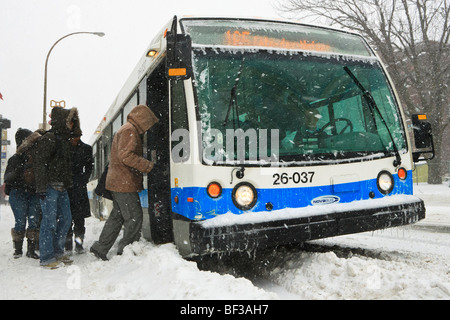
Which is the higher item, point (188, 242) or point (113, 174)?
point (113, 174)

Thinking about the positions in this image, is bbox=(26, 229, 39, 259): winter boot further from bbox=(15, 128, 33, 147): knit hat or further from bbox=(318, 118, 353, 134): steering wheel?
bbox=(318, 118, 353, 134): steering wheel

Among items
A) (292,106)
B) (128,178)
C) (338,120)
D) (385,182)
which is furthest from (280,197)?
(128,178)

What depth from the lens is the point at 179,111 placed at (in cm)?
493

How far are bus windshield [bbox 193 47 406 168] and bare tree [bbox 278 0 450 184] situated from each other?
19.2m

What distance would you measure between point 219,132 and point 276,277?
1556mm

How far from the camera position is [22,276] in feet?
16.3

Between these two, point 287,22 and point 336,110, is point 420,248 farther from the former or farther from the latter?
point 287,22

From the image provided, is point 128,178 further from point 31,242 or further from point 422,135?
point 422,135

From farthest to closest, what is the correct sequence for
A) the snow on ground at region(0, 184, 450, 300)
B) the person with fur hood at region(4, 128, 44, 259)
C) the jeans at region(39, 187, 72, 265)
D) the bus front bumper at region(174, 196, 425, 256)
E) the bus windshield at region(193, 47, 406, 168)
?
the person with fur hood at region(4, 128, 44, 259) < the jeans at region(39, 187, 72, 265) < the bus windshield at region(193, 47, 406, 168) < the bus front bumper at region(174, 196, 425, 256) < the snow on ground at region(0, 184, 450, 300)

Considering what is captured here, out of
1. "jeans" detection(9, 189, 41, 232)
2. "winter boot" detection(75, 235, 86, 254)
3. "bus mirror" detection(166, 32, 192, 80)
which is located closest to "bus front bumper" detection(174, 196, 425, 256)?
"bus mirror" detection(166, 32, 192, 80)

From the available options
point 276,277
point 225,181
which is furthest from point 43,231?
point 276,277

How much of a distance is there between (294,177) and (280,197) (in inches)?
10.2

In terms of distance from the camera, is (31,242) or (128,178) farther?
(31,242)

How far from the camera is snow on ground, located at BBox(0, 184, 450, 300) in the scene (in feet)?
12.0
